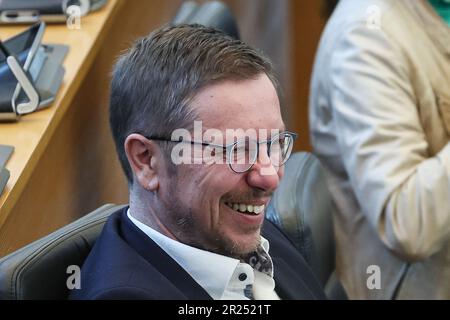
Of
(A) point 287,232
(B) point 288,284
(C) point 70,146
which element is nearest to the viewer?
(B) point 288,284

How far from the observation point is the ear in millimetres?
1137

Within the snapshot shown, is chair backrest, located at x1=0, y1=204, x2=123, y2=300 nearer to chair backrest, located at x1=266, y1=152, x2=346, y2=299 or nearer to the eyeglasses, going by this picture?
the eyeglasses

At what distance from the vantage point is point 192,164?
112 centimetres

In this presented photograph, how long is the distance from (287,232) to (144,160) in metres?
0.39

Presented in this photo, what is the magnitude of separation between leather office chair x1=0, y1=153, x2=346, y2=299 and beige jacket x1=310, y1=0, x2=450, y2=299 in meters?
0.09

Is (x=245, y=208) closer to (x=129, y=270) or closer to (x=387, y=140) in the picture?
(x=129, y=270)

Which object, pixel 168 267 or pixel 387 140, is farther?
pixel 387 140

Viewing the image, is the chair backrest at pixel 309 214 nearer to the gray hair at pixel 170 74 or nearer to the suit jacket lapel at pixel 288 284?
the suit jacket lapel at pixel 288 284

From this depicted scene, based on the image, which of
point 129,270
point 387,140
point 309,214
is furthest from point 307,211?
point 129,270

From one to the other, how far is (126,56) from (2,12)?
0.64m

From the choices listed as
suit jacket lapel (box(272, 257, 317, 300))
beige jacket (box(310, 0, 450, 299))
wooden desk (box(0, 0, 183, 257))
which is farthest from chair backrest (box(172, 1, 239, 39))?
suit jacket lapel (box(272, 257, 317, 300))

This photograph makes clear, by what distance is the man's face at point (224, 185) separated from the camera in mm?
1104
